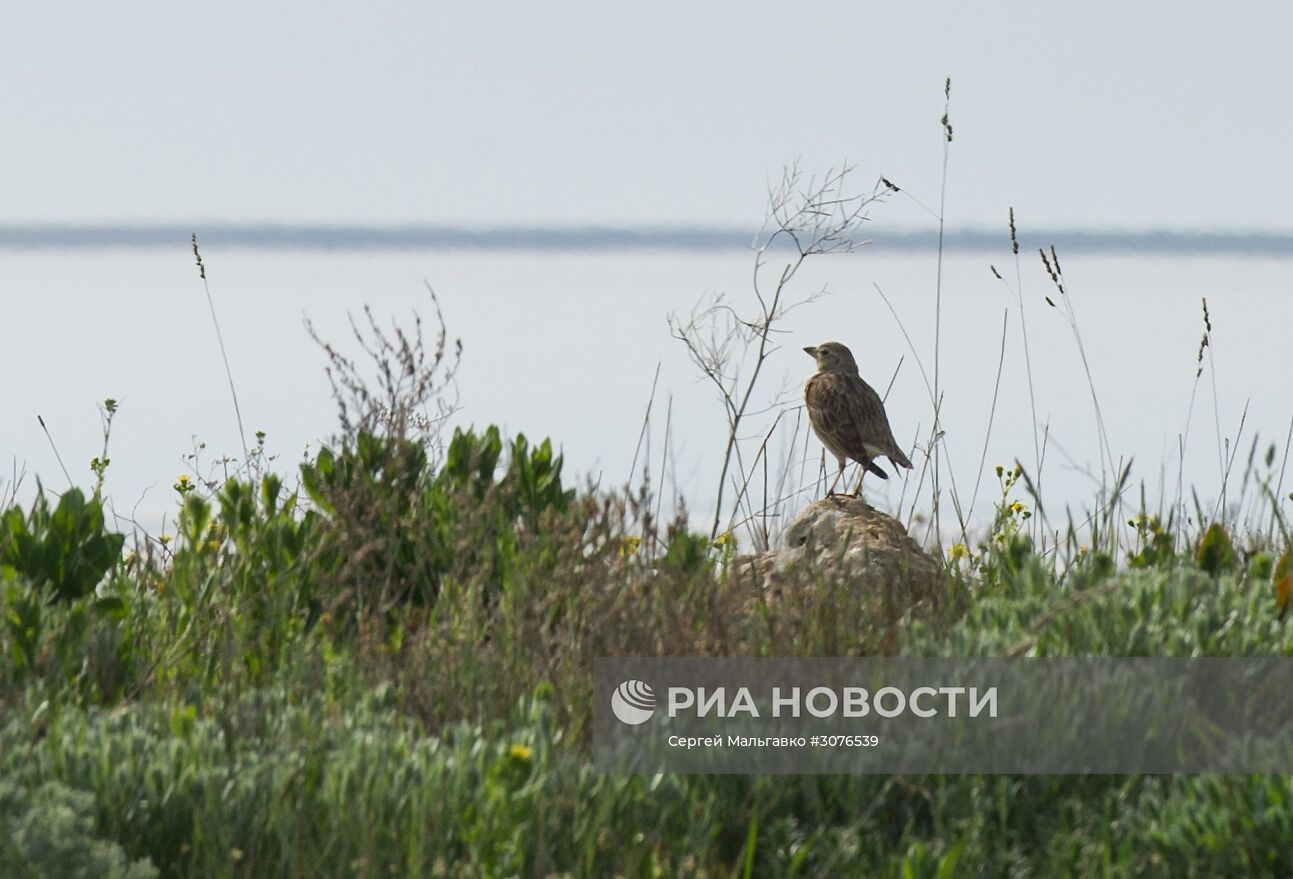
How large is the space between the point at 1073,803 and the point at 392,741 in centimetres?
158

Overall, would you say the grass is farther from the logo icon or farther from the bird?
the bird

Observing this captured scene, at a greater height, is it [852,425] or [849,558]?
[852,425]

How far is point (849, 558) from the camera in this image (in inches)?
206

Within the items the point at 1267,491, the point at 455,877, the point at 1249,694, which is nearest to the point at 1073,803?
the point at 1249,694

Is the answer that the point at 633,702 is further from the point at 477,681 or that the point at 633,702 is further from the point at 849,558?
the point at 849,558

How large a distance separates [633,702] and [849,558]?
177 cm

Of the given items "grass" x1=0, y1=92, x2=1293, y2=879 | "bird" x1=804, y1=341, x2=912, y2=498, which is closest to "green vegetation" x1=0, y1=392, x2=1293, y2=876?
"grass" x1=0, y1=92, x2=1293, y2=879

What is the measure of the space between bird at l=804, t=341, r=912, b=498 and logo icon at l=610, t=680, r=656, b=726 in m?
3.45

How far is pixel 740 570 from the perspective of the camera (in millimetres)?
5438

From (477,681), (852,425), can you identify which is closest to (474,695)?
(477,681)

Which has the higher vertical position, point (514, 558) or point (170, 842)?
point (514, 558)

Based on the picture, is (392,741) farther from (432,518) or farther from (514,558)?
(432,518)

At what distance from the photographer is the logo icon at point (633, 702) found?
142 inches

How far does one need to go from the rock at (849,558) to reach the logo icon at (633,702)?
1.03 metres
